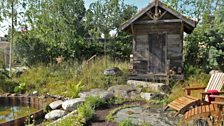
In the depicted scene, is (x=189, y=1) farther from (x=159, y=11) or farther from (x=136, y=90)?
(x=136, y=90)

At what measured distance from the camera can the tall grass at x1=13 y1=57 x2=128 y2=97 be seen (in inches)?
446

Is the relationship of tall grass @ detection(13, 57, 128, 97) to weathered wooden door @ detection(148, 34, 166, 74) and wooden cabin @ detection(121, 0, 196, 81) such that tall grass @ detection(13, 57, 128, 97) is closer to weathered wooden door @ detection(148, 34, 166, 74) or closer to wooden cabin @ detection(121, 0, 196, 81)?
wooden cabin @ detection(121, 0, 196, 81)

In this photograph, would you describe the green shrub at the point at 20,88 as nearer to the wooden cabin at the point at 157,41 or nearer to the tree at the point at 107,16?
the wooden cabin at the point at 157,41

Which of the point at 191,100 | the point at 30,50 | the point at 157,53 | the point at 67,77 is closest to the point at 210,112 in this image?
the point at 191,100

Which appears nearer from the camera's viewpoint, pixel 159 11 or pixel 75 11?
pixel 159 11

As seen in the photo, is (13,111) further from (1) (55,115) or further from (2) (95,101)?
(2) (95,101)

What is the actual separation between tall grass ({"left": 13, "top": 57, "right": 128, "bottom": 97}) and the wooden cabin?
115 centimetres

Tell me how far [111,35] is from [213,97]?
43.0 feet

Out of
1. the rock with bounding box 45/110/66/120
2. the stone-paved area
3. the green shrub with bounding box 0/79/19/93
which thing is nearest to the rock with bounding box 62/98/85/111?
the rock with bounding box 45/110/66/120

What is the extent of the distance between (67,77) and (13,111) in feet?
11.7

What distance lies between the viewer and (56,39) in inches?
657

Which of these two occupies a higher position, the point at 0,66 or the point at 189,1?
the point at 189,1


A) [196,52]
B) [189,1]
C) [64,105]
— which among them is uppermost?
[189,1]

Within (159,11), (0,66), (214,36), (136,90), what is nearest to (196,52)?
(214,36)
